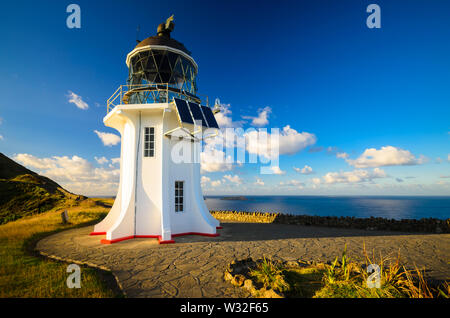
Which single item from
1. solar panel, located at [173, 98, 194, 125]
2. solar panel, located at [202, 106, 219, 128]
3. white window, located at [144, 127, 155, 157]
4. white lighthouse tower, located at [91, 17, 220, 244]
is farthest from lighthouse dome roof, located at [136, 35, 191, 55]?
white window, located at [144, 127, 155, 157]

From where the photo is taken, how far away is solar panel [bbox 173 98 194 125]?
923 centimetres

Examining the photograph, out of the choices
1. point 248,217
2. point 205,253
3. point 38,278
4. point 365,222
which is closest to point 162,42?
point 205,253

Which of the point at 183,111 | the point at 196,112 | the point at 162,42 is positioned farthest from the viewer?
the point at 162,42

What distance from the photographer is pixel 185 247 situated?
8281mm

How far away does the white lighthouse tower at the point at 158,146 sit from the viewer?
9.92 meters

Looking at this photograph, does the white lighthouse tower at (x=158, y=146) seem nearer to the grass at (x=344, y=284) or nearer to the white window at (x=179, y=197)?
the white window at (x=179, y=197)

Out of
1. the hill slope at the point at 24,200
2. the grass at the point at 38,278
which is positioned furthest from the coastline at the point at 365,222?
the hill slope at the point at 24,200

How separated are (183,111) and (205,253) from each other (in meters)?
6.14

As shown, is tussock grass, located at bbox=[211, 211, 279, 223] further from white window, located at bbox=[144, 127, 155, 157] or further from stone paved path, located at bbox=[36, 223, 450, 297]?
white window, located at bbox=[144, 127, 155, 157]

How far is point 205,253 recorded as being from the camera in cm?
749

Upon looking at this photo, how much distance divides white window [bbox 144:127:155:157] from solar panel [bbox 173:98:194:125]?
209 cm

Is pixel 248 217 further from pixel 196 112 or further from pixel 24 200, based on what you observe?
pixel 24 200
